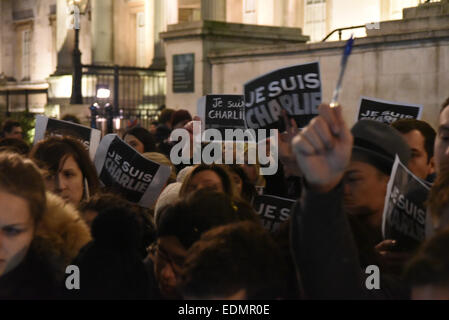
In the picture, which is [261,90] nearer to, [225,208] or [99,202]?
[99,202]

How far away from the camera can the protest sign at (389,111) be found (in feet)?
23.2

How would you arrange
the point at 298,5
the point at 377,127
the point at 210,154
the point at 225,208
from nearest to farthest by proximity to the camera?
the point at 225,208
the point at 377,127
the point at 210,154
the point at 298,5

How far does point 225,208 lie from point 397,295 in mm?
805

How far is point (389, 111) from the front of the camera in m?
7.10

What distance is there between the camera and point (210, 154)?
24.0 ft

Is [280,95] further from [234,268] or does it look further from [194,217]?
[234,268]

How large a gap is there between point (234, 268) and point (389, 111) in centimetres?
479

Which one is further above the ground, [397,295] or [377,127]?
[377,127]

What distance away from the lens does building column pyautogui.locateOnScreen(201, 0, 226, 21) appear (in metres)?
22.5

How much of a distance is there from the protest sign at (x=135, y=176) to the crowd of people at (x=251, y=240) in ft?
5.34

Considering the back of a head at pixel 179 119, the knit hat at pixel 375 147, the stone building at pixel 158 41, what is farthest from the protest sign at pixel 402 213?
the stone building at pixel 158 41

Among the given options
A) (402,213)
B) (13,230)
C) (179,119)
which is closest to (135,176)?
(402,213)

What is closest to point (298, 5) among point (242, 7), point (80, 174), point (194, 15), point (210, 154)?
point (242, 7)
